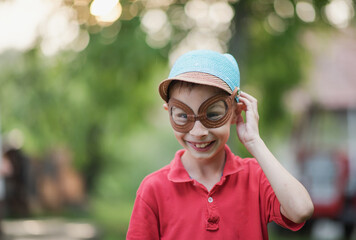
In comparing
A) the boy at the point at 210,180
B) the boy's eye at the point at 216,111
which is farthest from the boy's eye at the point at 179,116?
the boy's eye at the point at 216,111

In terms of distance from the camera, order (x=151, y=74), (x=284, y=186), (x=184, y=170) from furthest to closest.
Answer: (x=151, y=74) → (x=184, y=170) → (x=284, y=186)

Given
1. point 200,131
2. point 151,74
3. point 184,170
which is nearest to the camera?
point 200,131

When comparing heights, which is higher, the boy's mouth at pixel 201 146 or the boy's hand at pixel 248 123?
the boy's hand at pixel 248 123

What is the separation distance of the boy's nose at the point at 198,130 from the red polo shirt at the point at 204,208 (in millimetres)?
201

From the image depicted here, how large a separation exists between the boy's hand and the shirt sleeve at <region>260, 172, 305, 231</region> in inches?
7.1

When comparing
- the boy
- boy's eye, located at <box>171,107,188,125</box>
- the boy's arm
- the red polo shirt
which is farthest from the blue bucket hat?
the red polo shirt

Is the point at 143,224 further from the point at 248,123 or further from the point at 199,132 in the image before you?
the point at 248,123

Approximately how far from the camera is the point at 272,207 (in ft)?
7.49

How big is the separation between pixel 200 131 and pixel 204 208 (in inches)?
12.7

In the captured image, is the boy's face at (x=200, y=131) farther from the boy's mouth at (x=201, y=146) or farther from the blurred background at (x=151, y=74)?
the blurred background at (x=151, y=74)

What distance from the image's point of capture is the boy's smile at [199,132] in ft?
7.50

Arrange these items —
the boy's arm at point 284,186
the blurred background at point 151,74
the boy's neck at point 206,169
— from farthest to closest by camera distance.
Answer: the blurred background at point 151,74, the boy's neck at point 206,169, the boy's arm at point 284,186

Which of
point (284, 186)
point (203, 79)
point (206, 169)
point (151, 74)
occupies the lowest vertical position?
point (284, 186)

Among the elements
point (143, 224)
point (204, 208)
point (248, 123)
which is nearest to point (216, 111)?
point (248, 123)
